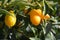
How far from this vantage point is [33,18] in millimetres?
828

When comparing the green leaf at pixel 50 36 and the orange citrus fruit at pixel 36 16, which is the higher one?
the orange citrus fruit at pixel 36 16

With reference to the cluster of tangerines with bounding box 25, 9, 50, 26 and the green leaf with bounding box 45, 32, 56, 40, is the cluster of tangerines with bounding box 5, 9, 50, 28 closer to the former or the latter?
the cluster of tangerines with bounding box 25, 9, 50, 26

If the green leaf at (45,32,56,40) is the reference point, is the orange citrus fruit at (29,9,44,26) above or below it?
above

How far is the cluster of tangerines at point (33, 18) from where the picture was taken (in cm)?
82

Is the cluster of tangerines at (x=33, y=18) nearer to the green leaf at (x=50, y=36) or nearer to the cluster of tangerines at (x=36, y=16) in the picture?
the cluster of tangerines at (x=36, y=16)

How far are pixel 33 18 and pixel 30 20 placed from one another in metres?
0.06

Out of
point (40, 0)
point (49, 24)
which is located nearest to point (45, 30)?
point (49, 24)

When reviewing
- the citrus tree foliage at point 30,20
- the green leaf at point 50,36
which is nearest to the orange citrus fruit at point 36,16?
the citrus tree foliage at point 30,20

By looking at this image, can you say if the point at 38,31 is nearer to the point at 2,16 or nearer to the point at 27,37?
the point at 27,37

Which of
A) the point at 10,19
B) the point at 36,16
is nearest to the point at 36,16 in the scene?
the point at 36,16

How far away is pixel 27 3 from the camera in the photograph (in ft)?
2.70

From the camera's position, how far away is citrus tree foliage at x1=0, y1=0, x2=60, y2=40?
84 centimetres

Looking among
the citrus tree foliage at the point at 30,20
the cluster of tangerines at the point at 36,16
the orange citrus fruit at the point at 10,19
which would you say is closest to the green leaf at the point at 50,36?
the citrus tree foliage at the point at 30,20

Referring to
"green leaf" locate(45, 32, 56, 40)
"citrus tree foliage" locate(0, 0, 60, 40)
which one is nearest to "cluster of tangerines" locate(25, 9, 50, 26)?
"citrus tree foliage" locate(0, 0, 60, 40)
